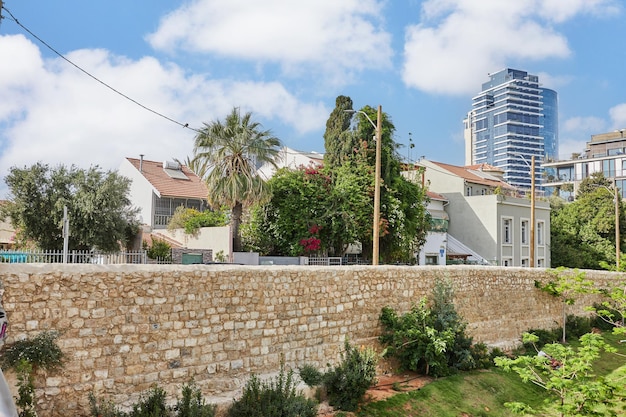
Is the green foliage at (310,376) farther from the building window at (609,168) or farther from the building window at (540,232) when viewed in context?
the building window at (609,168)

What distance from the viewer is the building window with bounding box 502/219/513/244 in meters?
36.5

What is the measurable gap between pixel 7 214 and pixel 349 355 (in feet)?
61.7

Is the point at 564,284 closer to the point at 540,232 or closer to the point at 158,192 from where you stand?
the point at 540,232

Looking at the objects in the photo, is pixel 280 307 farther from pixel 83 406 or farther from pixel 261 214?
pixel 261 214

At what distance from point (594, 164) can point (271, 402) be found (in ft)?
286

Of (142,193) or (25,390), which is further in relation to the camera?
(142,193)

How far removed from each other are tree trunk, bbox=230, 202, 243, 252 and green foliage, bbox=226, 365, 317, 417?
15032 millimetres

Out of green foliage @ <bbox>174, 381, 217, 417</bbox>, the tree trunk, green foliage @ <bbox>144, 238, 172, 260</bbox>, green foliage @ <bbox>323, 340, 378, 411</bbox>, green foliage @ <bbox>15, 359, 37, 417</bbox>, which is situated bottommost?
green foliage @ <bbox>323, 340, 378, 411</bbox>

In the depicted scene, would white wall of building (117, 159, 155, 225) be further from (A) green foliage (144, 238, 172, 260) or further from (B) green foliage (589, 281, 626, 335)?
(B) green foliage (589, 281, 626, 335)

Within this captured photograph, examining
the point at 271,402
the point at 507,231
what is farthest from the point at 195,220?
the point at 507,231

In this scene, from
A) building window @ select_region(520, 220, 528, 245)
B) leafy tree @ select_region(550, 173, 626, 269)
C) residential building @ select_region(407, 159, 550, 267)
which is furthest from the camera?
leafy tree @ select_region(550, 173, 626, 269)

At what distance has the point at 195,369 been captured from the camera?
28.9ft

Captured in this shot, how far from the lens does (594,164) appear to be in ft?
272

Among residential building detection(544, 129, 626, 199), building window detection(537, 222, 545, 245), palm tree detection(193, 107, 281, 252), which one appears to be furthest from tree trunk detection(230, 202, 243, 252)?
residential building detection(544, 129, 626, 199)
